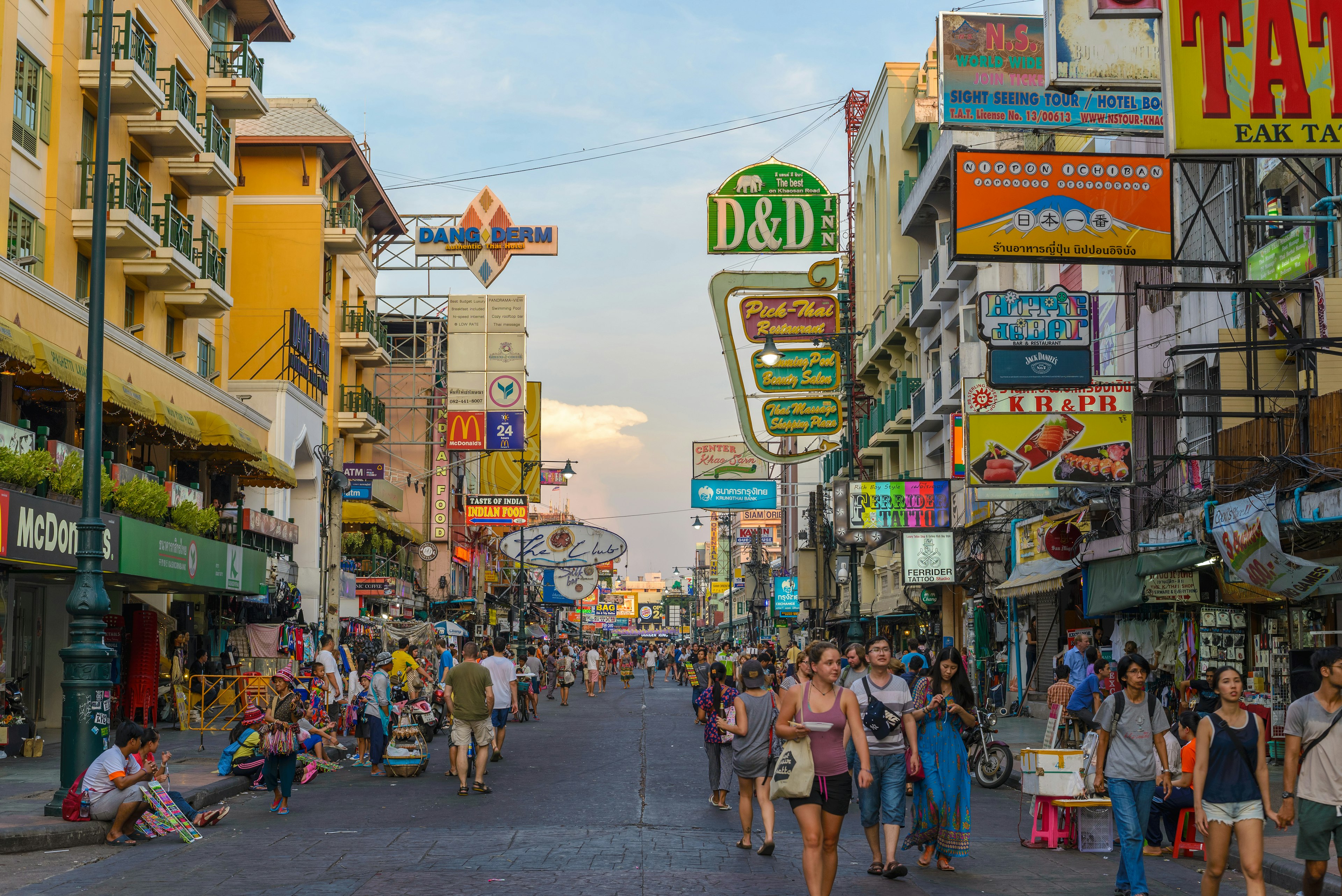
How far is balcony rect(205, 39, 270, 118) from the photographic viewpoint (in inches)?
1337

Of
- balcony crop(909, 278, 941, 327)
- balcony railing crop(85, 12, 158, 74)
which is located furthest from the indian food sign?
balcony crop(909, 278, 941, 327)

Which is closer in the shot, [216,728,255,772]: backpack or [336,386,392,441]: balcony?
[216,728,255,772]: backpack

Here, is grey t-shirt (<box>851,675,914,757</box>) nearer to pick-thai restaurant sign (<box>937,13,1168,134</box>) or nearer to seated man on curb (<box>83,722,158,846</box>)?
seated man on curb (<box>83,722,158,846</box>)

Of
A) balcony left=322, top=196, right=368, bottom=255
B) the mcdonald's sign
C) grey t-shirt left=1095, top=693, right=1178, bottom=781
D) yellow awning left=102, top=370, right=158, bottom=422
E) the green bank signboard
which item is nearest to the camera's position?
grey t-shirt left=1095, top=693, right=1178, bottom=781

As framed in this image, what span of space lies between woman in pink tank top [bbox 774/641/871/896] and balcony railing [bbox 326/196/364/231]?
3828cm

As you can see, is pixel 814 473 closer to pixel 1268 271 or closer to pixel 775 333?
pixel 775 333

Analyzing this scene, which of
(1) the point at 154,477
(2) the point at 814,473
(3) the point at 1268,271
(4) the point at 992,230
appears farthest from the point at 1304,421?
(2) the point at 814,473

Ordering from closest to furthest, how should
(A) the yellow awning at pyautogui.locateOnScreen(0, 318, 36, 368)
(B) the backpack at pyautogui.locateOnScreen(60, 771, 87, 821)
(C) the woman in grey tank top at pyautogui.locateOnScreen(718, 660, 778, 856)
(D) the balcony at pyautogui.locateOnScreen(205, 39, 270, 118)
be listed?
(C) the woman in grey tank top at pyautogui.locateOnScreen(718, 660, 778, 856) → (B) the backpack at pyautogui.locateOnScreen(60, 771, 87, 821) → (A) the yellow awning at pyautogui.locateOnScreen(0, 318, 36, 368) → (D) the balcony at pyautogui.locateOnScreen(205, 39, 270, 118)

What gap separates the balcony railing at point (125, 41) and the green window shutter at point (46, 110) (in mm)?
1254

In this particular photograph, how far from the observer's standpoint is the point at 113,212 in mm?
26875

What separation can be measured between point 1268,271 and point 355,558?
112 feet

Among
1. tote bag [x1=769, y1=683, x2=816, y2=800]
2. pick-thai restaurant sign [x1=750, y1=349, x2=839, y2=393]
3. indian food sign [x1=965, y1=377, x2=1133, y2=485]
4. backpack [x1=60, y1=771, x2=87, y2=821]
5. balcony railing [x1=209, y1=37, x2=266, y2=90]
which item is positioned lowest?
backpack [x1=60, y1=771, x2=87, y2=821]

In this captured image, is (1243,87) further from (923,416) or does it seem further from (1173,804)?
(923,416)

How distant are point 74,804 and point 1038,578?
18.9m
